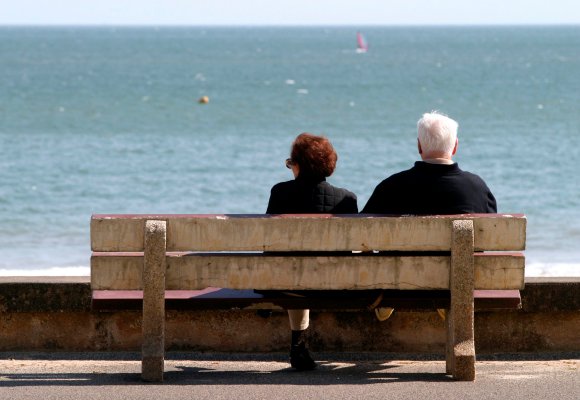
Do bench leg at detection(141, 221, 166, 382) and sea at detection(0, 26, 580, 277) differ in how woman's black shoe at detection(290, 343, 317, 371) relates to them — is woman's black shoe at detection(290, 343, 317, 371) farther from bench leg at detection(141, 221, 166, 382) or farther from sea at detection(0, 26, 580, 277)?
sea at detection(0, 26, 580, 277)

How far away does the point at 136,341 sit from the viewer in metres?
6.19

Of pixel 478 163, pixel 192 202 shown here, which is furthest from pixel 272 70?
pixel 192 202

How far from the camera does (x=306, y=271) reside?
17.3 ft

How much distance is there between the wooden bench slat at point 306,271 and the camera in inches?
207

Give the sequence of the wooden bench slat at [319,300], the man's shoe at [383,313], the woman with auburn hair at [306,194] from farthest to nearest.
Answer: the man's shoe at [383,313] → the woman with auburn hair at [306,194] → the wooden bench slat at [319,300]

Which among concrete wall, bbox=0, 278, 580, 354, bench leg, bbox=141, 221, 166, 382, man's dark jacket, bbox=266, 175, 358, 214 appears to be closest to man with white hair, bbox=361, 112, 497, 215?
man's dark jacket, bbox=266, 175, 358, 214

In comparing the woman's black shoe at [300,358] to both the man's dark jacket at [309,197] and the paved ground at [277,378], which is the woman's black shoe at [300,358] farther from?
the man's dark jacket at [309,197]

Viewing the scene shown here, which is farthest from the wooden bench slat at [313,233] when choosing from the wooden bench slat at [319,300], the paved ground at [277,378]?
the paved ground at [277,378]

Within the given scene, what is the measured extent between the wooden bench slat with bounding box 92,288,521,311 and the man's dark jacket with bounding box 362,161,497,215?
1.28 ft

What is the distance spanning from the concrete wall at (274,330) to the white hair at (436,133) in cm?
104

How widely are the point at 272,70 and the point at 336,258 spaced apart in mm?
90020

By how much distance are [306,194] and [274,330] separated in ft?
2.84

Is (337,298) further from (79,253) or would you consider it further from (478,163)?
(478,163)

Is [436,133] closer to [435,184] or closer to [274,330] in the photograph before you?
[435,184]
